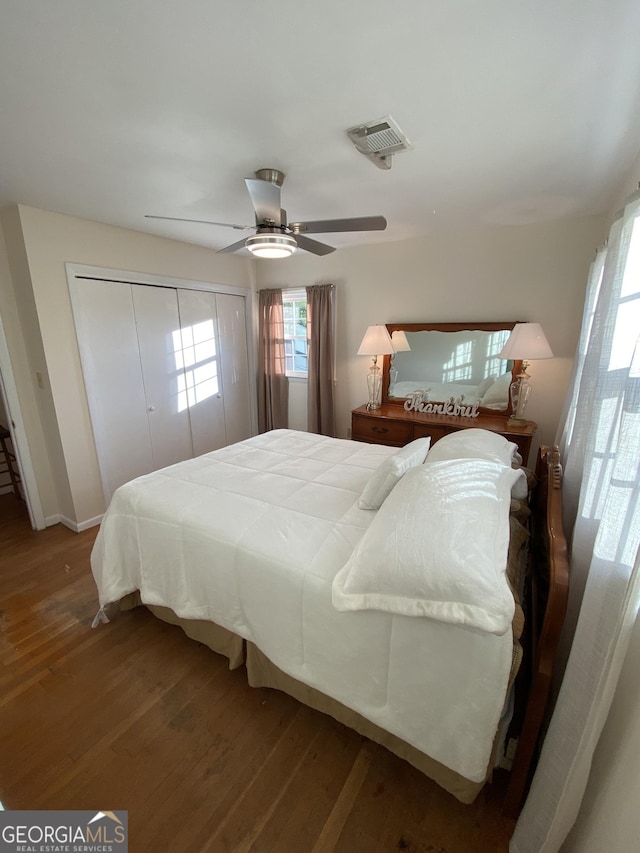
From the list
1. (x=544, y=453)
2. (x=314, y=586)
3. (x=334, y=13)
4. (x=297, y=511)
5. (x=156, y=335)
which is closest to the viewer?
(x=334, y=13)

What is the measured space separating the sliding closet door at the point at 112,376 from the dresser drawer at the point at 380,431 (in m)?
2.06

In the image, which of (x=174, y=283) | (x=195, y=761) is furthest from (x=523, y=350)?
(x=174, y=283)

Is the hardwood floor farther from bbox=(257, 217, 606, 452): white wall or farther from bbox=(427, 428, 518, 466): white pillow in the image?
bbox=(257, 217, 606, 452): white wall

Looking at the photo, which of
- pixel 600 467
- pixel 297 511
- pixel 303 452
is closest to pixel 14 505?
pixel 303 452

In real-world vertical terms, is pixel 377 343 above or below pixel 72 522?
above

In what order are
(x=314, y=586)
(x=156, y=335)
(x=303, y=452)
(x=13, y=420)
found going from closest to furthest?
(x=314, y=586) < (x=303, y=452) < (x=13, y=420) < (x=156, y=335)

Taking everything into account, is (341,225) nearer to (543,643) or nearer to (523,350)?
(523,350)

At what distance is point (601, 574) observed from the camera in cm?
83

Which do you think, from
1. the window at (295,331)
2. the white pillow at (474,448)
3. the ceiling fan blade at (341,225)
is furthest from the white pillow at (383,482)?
the window at (295,331)

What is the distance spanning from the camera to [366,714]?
116 centimetres

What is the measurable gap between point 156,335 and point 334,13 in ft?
9.22

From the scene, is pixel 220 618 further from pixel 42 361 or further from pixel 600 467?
pixel 42 361

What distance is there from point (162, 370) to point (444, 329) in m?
2.74

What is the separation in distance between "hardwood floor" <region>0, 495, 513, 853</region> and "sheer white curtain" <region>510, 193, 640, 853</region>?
379 millimetres
